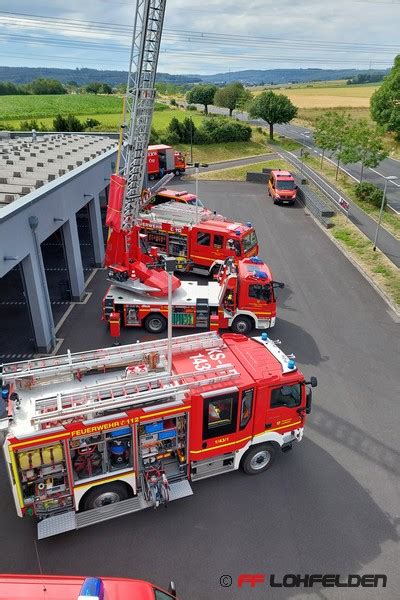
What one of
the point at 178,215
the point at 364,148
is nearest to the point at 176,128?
the point at 364,148

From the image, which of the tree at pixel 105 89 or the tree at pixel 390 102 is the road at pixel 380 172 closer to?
the tree at pixel 390 102

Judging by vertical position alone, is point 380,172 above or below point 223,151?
below

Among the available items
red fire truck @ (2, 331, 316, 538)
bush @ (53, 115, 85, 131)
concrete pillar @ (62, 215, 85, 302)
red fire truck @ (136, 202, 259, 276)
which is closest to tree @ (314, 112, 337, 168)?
red fire truck @ (136, 202, 259, 276)

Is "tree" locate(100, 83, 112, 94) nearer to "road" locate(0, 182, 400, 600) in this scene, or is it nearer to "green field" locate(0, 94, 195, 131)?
"green field" locate(0, 94, 195, 131)

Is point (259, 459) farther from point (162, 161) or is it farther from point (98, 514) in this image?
point (162, 161)

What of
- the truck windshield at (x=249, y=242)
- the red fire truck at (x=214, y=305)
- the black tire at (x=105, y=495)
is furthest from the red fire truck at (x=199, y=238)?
the black tire at (x=105, y=495)
